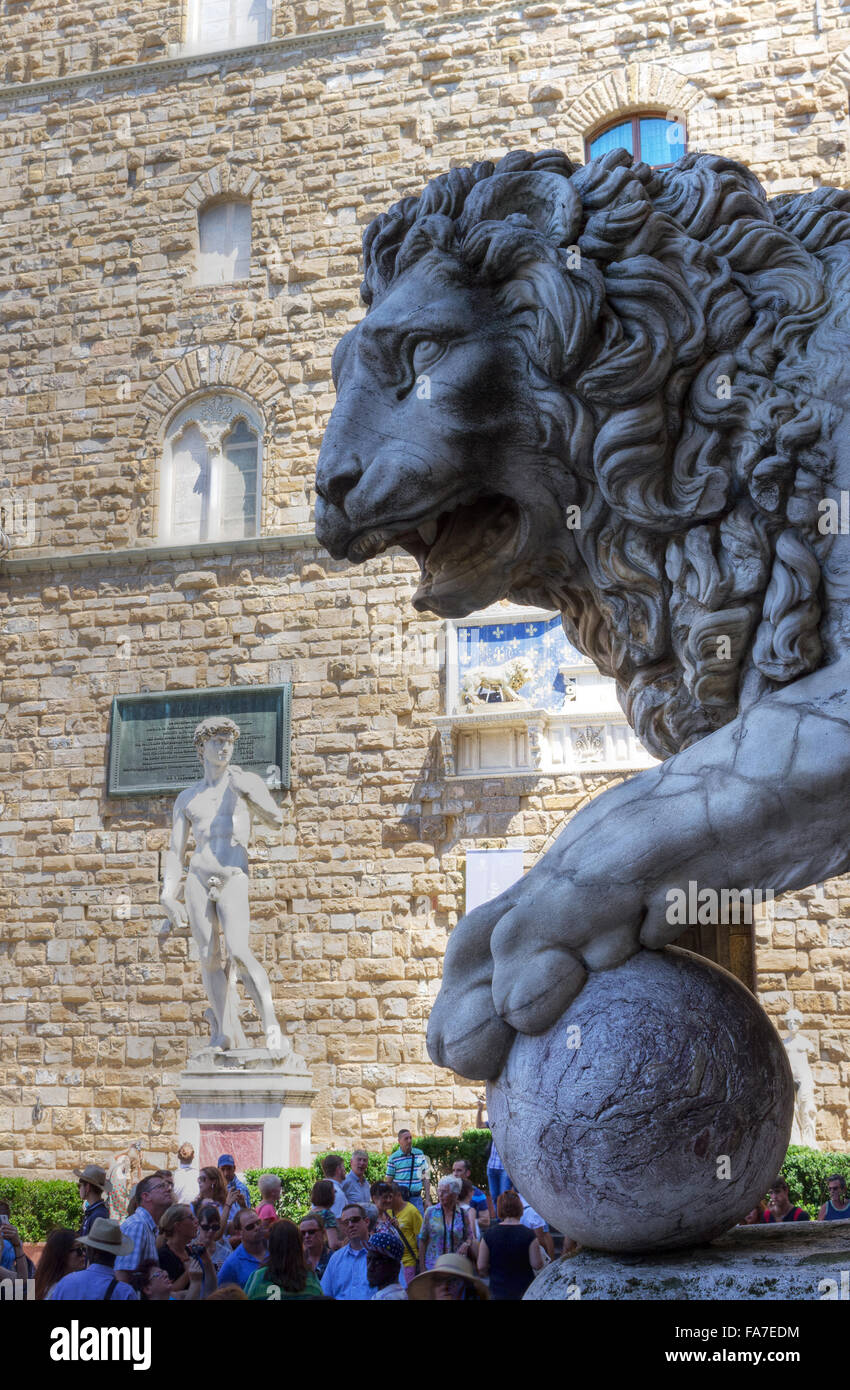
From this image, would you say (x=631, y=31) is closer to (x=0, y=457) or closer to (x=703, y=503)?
(x=0, y=457)

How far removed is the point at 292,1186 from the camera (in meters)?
10.4

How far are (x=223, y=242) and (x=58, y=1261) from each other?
13.2 m

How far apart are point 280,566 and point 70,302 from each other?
4.10 metres

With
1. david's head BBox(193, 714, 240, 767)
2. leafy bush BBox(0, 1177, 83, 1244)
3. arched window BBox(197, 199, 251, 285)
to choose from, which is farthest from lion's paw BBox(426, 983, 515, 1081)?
arched window BBox(197, 199, 251, 285)

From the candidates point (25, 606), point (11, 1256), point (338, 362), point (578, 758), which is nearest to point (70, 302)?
point (25, 606)

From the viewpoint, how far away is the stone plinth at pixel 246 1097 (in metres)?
10.8

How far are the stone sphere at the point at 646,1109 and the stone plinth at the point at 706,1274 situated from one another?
2cm

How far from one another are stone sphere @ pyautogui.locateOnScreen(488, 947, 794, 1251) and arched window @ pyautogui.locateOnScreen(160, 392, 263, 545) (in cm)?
1384

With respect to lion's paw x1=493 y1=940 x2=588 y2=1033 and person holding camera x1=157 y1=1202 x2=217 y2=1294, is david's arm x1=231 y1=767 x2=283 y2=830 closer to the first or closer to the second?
person holding camera x1=157 y1=1202 x2=217 y2=1294

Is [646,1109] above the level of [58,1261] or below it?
above

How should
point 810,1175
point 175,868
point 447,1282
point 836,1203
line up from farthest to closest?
point 175,868, point 810,1175, point 836,1203, point 447,1282

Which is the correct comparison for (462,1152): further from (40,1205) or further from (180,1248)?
(180,1248)

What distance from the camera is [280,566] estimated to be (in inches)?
586

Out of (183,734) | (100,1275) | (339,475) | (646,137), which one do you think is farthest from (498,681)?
(339,475)
